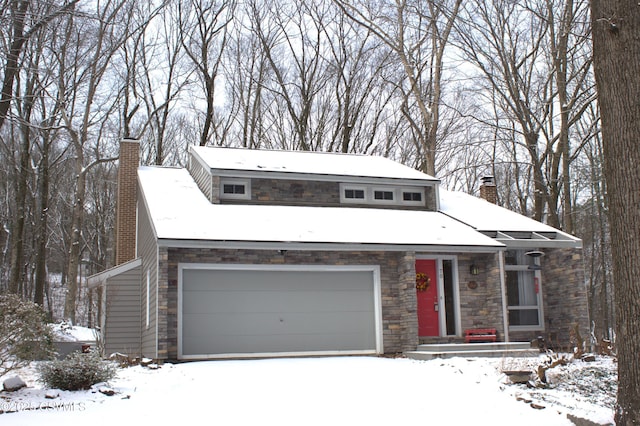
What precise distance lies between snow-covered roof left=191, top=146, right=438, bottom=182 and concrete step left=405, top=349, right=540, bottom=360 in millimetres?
5527

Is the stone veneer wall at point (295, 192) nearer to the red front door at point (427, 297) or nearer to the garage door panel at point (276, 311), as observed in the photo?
the garage door panel at point (276, 311)

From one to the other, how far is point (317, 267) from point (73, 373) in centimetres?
646

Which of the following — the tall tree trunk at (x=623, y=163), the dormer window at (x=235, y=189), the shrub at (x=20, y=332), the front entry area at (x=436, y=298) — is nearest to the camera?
the tall tree trunk at (x=623, y=163)

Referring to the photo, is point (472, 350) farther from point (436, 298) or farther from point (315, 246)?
point (315, 246)

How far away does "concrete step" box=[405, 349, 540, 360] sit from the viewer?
41.5ft

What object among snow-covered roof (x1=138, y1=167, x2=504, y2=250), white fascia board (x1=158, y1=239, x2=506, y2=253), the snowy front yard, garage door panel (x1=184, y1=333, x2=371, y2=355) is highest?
snow-covered roof (x1=138, y1=167, x2=504, y2=250)

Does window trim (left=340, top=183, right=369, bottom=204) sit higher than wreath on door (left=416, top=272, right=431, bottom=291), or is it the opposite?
window trim (left=340, top=183, right=369, bottom=204)

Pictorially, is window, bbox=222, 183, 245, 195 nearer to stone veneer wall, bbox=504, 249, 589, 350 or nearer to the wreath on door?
the wreath on door

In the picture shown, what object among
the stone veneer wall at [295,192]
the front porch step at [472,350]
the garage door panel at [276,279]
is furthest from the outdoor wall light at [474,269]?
the stone veneer wall at [295,192]

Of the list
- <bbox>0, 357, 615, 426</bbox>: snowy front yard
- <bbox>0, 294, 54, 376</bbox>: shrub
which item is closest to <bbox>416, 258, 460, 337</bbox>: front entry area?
<bbox>0, 357, 615, 426</bbox>: snowy front yard

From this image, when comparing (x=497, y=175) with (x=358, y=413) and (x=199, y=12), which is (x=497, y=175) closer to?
(x=199, y=12)

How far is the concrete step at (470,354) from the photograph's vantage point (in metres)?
12.7

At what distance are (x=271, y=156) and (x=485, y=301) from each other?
714 centimetres

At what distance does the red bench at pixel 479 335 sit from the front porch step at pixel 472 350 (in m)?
0.51
